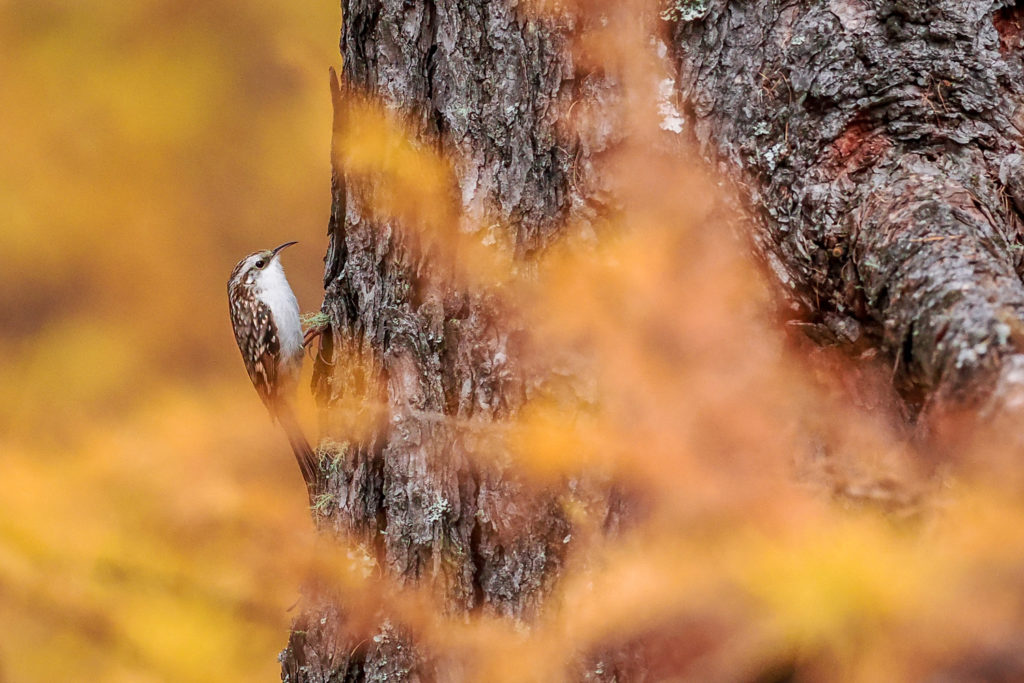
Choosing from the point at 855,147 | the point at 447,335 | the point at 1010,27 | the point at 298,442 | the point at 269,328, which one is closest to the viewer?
the point at 855,147

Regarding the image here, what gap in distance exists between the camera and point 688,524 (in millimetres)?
1380

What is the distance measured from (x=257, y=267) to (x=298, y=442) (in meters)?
0.76

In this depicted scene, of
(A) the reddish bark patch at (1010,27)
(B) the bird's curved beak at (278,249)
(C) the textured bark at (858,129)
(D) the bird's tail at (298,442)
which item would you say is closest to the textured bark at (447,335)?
(C) the textured bark at (858,129)

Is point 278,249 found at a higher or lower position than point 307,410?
higher

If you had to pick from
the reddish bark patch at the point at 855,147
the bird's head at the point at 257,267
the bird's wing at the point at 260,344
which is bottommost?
the reddish bark patch at the point at 855,147

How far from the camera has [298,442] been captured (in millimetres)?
2580

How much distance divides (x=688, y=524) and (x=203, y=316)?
7.62 feet

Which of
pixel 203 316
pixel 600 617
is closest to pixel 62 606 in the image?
pixel 203 316

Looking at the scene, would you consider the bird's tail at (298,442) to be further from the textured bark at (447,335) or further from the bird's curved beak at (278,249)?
the bird's curved beak at (278,249)

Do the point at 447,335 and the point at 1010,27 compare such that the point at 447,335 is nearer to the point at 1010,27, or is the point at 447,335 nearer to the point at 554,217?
the point at 554,217

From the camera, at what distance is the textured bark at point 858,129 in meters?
1.26

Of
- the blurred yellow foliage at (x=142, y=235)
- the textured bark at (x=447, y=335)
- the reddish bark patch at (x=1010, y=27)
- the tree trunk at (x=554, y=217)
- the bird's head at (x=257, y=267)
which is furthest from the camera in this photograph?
the bird's head at (x=257, y=267)

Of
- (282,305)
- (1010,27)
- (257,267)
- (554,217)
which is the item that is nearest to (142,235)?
(257,267)

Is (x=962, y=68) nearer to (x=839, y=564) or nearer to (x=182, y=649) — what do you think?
(x=839, y=564)
